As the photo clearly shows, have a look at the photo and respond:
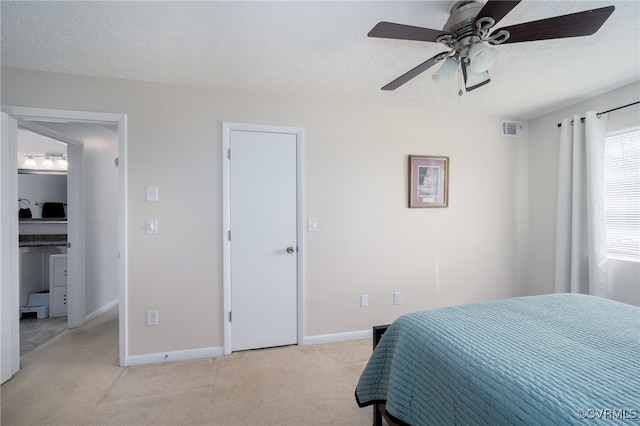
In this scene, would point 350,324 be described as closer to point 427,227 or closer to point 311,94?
point 427,227

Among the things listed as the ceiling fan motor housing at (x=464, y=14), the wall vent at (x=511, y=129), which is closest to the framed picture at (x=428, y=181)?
the wall vent at (x=511, y=129)

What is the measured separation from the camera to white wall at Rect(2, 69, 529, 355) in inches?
94.0

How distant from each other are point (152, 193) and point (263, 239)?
1019 millimetres

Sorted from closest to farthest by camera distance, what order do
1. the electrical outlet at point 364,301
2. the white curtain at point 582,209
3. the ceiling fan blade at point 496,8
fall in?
the ceiling fan blade at point 496,8 → the white curtain at point 582,209 → the electrical outlet at point 364,301

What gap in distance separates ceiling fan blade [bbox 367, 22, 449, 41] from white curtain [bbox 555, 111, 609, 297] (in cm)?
238

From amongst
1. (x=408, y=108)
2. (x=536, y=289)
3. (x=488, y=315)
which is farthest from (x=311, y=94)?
(x=536, y=289)

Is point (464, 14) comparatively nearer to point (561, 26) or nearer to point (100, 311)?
point (561, 26)

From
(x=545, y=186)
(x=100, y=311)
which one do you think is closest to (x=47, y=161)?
(x=100, y=311)

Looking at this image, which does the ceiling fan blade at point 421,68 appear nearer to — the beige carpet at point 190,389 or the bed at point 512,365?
the bed at point 512,365

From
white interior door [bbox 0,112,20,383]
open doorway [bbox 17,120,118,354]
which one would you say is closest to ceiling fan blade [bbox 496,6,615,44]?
white interior door [bbox 0,112,20,383]

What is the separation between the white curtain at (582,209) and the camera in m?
2.58

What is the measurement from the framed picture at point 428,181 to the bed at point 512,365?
4.95 ft

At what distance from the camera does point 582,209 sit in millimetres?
2730

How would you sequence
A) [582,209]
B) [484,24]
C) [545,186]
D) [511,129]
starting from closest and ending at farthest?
1. [484,24]
2. [582,209]
3. [545,186]
4. [511,129]
